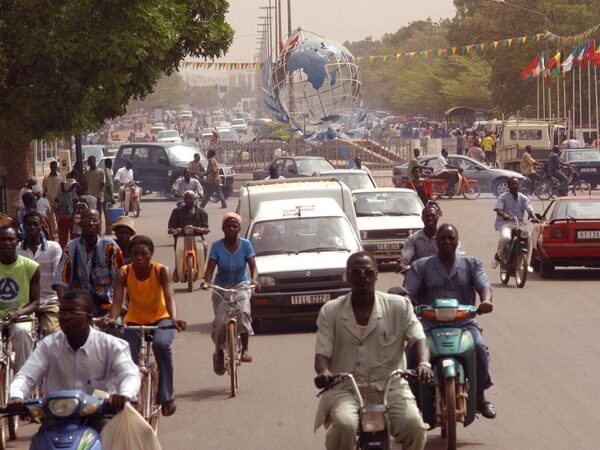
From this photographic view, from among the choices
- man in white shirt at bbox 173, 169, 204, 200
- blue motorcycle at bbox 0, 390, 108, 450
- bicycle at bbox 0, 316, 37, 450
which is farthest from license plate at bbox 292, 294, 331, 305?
man in white shirt at bbox 173, 169, 204, 200

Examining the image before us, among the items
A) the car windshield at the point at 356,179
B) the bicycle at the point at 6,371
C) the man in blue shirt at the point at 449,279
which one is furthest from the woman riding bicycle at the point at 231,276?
the car windshield at the point at 356,179

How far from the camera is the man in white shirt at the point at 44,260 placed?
39.3 ft

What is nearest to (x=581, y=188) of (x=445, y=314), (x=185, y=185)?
(x=185, y=185)

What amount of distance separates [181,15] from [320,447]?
1822 cm

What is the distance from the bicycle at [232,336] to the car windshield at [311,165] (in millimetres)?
29360

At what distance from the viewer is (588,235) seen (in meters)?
22.3

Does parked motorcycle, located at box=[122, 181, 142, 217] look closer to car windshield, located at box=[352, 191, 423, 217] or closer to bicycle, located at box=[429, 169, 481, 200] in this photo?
bicycle, located at box=[429, 169, 481, 200]

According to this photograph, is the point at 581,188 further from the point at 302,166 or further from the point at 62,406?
the point at 62,406

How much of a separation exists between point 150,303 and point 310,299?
6593mm

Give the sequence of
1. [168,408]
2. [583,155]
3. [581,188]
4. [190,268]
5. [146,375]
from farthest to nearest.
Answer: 1. [583,155]
2. [581,188]
3. [190,268]
4. [168,408]
5. [146,375]

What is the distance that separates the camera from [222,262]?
13.5 m

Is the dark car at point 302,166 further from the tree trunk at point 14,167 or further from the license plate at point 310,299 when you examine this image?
the license plate at point 310,299

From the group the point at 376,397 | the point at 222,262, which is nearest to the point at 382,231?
the point at 222,262

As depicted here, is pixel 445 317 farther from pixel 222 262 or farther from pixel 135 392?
pixel 222 262
